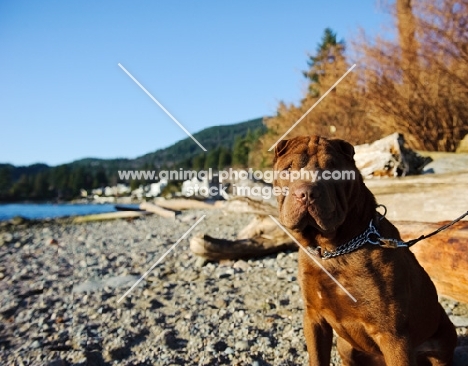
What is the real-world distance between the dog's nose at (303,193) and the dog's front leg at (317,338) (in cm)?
92

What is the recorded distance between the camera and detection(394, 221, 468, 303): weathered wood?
166 inches

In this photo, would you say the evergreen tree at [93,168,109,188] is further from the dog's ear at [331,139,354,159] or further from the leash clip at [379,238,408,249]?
the leash clip at [379,238,408,249]

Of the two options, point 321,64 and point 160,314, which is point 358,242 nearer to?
point 160,314

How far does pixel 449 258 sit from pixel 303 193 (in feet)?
8.98

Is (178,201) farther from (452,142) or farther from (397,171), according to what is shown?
(397,171)

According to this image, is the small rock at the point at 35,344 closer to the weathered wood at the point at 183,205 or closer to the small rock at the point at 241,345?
the small rock at the point at 241,345

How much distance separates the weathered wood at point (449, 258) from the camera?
13.9 ft

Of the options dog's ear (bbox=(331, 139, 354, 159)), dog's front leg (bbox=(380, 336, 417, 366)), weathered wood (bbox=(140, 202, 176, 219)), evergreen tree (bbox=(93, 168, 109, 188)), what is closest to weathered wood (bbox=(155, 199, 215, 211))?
weathered wood (bbox=(140, 202, 176, 219))

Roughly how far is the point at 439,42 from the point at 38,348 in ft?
40.8

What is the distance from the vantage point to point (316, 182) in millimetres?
2445

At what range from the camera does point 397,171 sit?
8.14 meters

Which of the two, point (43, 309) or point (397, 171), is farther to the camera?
point (397, 171)

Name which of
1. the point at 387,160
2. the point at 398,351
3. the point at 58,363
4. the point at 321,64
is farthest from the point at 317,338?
the point at 321,64

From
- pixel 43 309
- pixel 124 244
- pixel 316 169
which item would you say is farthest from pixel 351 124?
pixel 316 169
